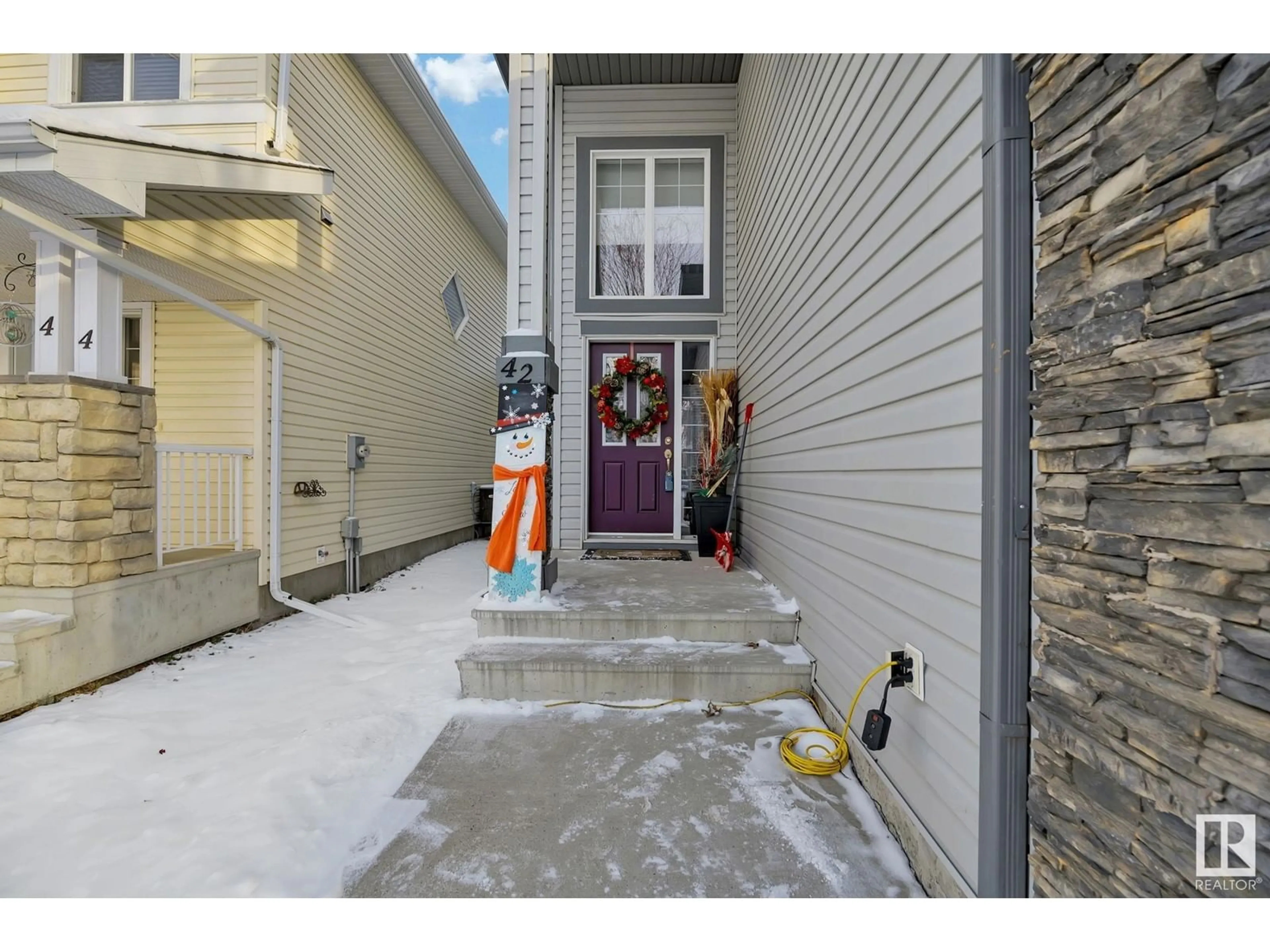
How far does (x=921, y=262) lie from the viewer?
181 centimetres

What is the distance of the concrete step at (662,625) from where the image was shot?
3201 millimetres

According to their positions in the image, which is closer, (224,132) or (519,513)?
(519,513)

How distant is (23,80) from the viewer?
4.65 metres

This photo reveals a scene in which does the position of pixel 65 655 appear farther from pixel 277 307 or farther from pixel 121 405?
pixel 277 307

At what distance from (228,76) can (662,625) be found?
5423 mm

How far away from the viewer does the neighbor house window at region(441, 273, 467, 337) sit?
30.1 ft

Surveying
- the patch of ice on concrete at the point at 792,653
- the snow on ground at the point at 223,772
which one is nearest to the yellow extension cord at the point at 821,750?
the patch of ice on concrete at the point at 792,653

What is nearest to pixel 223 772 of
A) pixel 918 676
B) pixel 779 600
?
pixel 918 676

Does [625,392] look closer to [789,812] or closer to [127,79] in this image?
[789,812]

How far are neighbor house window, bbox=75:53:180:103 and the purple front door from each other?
13.0ft

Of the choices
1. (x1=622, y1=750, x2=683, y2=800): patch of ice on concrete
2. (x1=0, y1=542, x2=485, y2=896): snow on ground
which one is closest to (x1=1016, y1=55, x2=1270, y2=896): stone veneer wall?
(x1=622, y1=750, x2=683, y2=800): patch of ice on concrete

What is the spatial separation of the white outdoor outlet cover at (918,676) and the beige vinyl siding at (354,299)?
5.09 metres

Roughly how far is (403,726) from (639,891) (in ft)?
5.01

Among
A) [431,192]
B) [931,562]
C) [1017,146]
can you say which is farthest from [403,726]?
[431,192]
